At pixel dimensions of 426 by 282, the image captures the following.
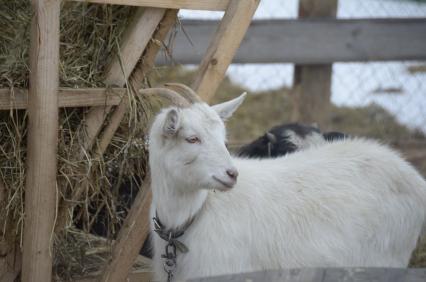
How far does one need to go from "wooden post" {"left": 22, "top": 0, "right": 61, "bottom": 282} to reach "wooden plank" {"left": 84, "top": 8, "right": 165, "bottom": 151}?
0.37m

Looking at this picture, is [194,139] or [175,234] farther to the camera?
[175,234]

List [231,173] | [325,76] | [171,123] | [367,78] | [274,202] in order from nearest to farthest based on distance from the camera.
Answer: [231,173] < [171,123] < [274,202] < [325,76] < [367,78]

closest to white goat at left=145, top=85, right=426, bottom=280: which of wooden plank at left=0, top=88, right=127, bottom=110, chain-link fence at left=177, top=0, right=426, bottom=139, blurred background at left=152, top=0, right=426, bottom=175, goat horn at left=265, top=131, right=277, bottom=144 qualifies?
wooden plank at left=0, top=88, right=127, bottom=110

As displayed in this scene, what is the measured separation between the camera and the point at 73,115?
4.60 meters

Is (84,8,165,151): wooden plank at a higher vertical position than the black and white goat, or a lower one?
higher

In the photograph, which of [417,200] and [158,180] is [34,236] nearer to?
[158,180]

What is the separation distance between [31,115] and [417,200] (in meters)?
2.38

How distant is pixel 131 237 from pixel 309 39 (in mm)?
3966

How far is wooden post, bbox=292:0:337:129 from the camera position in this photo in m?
8.19

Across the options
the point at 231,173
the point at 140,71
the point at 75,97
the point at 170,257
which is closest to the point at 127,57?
the point at 140,71

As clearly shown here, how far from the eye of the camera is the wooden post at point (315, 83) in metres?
8.19

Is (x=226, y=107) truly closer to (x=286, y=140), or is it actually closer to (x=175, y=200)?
(x=175, y=200)

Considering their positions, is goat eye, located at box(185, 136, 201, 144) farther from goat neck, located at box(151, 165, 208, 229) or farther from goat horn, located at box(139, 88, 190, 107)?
goat neck, located at box(151, 165, 208, 229)

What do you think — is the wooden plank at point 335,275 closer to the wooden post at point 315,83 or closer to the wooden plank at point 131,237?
the wooden plank at point 131,237
